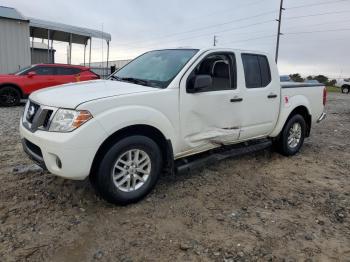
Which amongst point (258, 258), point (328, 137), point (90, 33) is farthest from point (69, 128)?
point (90, 33)

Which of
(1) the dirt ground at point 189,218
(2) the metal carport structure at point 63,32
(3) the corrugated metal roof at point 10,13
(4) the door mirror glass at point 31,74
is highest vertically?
(3) the corrugated metal roof at point 10,13

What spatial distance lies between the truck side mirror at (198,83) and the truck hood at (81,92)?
46cm

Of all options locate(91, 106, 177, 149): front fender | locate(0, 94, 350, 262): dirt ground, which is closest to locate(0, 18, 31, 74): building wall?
locate(0, 94, 350, 262): dirt ground

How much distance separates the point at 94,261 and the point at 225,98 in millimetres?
2611

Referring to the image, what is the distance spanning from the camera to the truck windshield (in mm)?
4105

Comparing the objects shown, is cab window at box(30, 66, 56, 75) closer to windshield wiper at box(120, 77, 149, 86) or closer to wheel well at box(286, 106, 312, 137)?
windshield wiper at box(120, 77, 149, 86)

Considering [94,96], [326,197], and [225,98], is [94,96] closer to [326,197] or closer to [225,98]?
[225,98]

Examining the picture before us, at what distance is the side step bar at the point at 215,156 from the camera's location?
4.21m

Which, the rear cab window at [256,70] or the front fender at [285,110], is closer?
the rear cab window at [256,70]

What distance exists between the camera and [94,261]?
9.10 ft

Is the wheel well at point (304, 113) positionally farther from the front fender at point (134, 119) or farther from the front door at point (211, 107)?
the front fender at point (134, 119)

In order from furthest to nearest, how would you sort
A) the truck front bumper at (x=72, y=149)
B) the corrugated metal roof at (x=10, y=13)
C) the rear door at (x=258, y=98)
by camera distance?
Answer: the corrugated metal roof at (x=10, y=13)
the rear door at (x=258, y=98)
the truck front bumper at (x=72, y=149)

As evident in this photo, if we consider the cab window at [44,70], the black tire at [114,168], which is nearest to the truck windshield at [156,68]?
the black tire at [114,168]

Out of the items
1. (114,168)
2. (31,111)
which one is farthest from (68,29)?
(114,168)
